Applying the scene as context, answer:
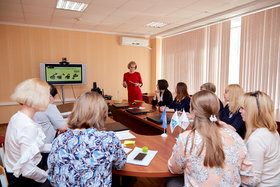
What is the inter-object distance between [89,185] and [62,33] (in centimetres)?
573

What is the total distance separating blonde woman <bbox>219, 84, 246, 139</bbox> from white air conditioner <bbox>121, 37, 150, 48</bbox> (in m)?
4.72

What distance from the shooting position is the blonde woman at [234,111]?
2.25 metres

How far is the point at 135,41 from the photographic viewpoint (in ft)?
22.2

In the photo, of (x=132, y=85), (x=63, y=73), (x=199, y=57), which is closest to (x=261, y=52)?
(x=199, y=57)

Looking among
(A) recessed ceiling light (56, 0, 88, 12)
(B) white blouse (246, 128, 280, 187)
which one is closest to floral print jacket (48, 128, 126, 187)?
(B) white blouse (246, 128, 280, 187)

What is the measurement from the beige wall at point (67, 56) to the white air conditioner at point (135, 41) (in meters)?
0.20

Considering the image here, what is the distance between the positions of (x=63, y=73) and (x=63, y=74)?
1.2 inches

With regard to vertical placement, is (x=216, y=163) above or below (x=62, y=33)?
below

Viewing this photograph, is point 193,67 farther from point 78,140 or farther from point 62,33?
point 78,140

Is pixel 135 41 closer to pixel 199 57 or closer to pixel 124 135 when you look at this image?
pixel 199 57

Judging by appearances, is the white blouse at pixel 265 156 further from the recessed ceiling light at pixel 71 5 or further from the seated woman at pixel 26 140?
the recessed ceiling light at pixel 71 5

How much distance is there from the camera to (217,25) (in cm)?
505

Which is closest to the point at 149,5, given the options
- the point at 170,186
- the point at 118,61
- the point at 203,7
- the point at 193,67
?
the point at 203,7

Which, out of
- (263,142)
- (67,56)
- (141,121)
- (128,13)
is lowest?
(141,121)
